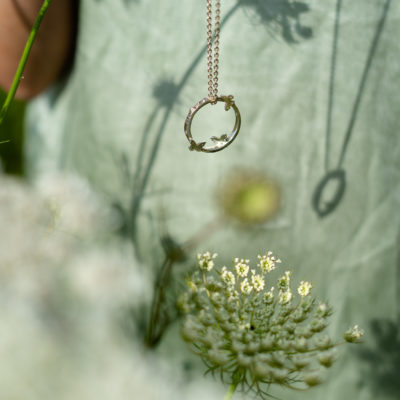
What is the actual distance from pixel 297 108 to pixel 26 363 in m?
0.28

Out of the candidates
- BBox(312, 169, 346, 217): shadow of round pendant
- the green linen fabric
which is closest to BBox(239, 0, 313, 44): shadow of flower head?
the green linen fabric

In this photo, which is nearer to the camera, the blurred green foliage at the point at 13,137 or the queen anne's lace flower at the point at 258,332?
the queen anne's lace flower at the point at 258,332

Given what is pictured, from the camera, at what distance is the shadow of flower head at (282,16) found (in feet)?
1.02

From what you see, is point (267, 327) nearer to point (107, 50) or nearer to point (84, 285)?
point (84, 285)

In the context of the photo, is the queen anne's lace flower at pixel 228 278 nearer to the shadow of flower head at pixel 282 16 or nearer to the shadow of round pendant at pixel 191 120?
the shadow of round pendant at pixel 191 120

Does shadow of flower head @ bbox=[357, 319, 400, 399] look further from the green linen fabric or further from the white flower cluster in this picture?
the white flower cluster

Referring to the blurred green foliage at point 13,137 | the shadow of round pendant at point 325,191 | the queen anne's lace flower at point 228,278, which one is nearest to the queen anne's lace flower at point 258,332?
the queen anne's lace flower at point 228,278

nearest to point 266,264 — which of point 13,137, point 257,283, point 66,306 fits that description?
point 257,283

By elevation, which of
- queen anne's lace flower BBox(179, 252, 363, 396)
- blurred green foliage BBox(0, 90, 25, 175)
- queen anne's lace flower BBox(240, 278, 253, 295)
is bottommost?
queen anne's lace flower BBox(179, 252, 363, 396)

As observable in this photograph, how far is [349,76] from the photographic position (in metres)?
0.33

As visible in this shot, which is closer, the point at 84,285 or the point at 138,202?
the point at 84,285

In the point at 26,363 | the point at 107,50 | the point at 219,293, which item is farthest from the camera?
the point at 107,50

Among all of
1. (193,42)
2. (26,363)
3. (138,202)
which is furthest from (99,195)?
(26,363)

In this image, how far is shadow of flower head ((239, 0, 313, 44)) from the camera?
0.31 metres
